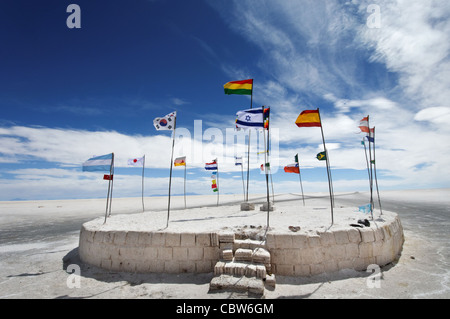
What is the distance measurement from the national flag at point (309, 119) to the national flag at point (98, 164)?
951 centimetres

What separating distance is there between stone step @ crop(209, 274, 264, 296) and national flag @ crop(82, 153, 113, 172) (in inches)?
315

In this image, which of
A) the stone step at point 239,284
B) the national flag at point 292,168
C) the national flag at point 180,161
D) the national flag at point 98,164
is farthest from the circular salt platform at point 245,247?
the national flag at point 292,168

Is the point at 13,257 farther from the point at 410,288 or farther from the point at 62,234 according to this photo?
the point at 410,288

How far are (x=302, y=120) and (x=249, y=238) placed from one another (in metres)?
5.67

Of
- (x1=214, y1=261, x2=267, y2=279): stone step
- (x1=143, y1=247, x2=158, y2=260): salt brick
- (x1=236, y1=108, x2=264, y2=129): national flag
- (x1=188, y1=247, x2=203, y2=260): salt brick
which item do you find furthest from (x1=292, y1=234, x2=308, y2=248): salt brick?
(x1=236, y1=108, x2=264, y2=129): national flag

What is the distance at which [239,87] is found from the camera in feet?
42.2

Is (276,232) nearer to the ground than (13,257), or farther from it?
farther from it

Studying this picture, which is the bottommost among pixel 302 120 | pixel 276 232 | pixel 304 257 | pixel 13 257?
pixel 13 257

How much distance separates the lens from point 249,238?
7992 millimetres

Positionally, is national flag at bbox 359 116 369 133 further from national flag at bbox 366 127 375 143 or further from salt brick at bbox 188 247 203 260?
salt brick at bbox 188 247 203 260

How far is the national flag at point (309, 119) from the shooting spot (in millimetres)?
9562

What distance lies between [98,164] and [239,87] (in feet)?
29.1

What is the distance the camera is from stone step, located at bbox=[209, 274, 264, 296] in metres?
5.62
